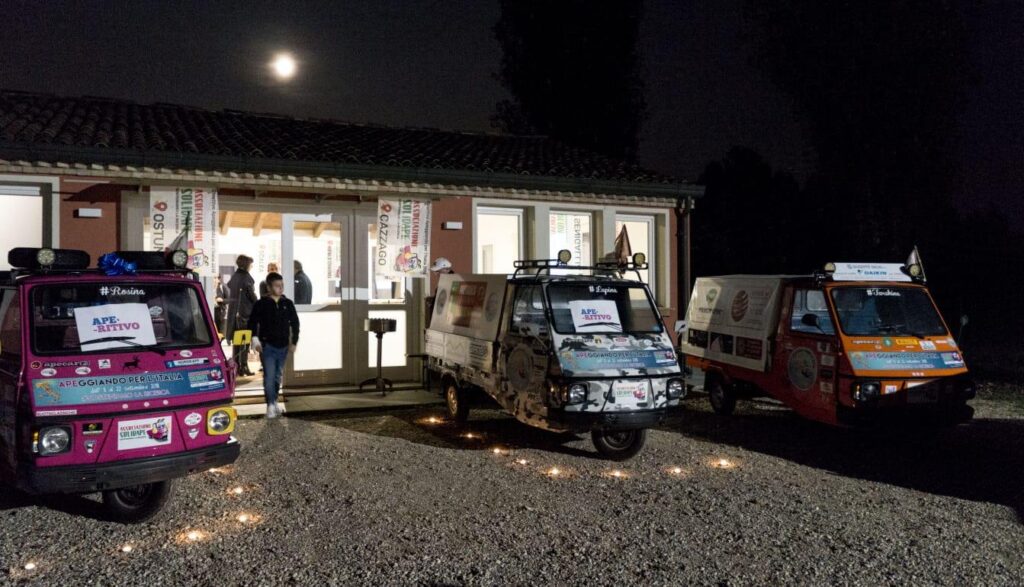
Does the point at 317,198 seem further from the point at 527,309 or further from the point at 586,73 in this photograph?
the point at 586,73

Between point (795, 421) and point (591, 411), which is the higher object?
point (591, 411)

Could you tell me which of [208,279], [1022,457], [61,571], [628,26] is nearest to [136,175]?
[208,279]

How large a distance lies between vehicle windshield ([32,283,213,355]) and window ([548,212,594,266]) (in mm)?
7798

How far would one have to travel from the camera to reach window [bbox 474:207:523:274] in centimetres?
1198

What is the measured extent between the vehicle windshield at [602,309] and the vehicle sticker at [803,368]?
1.71 meters

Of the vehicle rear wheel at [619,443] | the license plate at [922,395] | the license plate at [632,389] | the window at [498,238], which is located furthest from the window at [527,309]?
the window at [498,238]

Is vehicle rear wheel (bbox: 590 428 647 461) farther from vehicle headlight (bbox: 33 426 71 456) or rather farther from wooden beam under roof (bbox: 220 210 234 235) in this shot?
wooden beam under roof (bbox: 220 210 234 235)

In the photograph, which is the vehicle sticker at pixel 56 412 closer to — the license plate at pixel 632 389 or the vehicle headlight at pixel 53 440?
the vehicle headlight at pixel 53 440

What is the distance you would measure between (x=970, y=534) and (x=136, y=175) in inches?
373

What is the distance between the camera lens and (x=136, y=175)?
30.0 ft

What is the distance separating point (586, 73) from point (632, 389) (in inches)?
854

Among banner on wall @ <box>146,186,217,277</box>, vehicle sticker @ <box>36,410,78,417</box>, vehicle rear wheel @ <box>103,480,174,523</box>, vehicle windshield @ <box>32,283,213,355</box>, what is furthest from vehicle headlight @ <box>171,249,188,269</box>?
banner on wall @ <box>146,186,217,277</box>

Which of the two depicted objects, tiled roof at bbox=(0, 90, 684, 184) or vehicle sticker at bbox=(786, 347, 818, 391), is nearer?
vehicle sticker at bbox=(786, 347, 818, 391)

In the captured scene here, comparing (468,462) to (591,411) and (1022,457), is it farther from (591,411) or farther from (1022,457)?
(1022,457)
